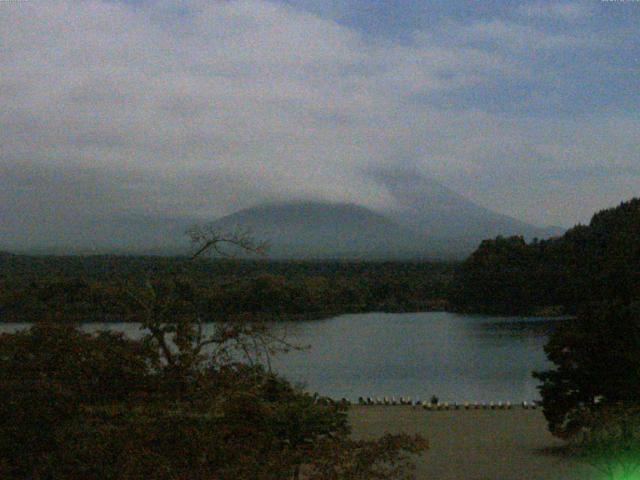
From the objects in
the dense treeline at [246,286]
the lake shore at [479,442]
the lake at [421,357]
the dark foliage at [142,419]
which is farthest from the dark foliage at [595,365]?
the lake at [421,357]

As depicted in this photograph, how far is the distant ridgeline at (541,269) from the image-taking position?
4612cm

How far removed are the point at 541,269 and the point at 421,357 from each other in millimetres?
16254

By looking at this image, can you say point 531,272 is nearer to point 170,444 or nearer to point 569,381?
point 569,381

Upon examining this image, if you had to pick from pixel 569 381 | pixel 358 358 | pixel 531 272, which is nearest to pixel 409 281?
pixel 531 272

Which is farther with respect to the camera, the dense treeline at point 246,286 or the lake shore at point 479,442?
the lake shore at point 479,442

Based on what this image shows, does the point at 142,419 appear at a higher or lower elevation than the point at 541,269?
lower

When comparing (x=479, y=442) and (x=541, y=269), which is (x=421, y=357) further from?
(x=479, y=442)

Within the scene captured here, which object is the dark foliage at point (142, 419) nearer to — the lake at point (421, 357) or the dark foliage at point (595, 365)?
the dark foliage at point (595, 365)

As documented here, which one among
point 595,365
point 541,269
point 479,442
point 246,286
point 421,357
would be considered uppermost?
point 541,269

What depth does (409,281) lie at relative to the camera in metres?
61.3

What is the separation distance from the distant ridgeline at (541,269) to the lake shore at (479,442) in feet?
87.4

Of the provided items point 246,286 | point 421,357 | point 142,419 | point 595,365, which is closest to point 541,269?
point 421,357

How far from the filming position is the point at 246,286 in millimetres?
37500

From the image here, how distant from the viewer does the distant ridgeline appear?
46125 millimetres
